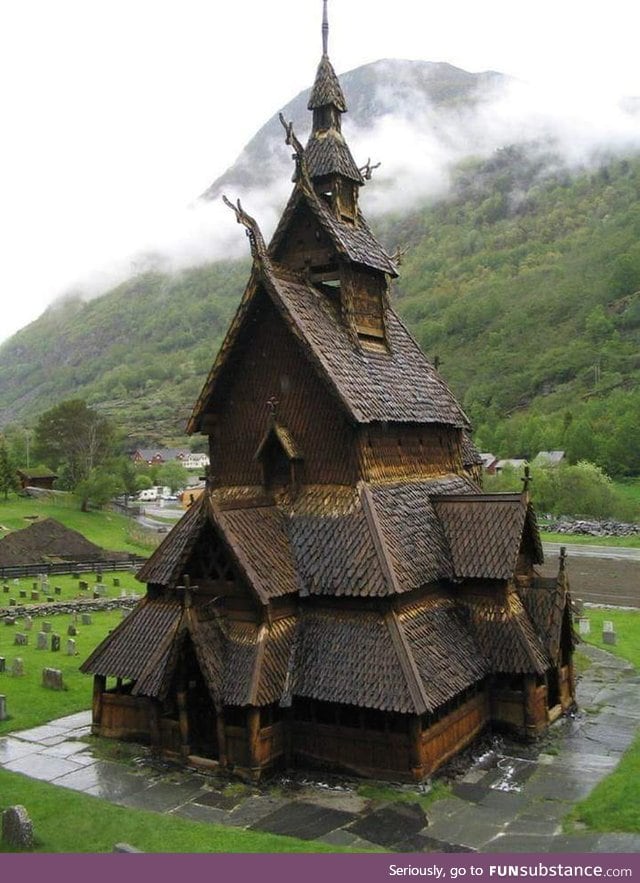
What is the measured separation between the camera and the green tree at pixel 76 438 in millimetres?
92562

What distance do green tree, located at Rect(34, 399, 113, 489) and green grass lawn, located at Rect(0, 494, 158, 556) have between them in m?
6.17

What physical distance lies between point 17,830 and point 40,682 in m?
12.5

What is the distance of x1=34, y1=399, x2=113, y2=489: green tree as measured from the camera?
92.6 meters

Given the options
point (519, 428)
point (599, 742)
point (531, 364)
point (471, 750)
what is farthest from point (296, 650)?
point (531, 364)

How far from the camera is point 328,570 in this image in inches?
714

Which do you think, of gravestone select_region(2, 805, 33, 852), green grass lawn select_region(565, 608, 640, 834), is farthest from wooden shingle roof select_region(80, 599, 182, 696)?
green grass lawn select_region(565, 608, 640, 834)

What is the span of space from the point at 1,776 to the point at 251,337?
11242 millimetres

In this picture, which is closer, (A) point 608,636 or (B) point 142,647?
(B) point 142,647

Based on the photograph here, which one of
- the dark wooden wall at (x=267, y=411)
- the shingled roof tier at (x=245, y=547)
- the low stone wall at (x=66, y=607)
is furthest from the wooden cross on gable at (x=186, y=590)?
the low stone wall at (x=66, y=607)

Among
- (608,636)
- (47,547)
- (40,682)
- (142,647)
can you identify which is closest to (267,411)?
(142,647)

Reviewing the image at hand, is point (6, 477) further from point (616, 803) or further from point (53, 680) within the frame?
point (616, 803)

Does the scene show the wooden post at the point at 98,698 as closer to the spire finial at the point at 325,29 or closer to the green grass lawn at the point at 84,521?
the spire finial at the point at 325,29

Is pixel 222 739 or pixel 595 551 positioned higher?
pixel 222 739

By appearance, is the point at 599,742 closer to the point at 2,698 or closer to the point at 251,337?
the point at 251,337
